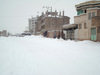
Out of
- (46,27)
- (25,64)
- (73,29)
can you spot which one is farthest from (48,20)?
(25,64)

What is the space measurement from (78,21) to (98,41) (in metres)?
6.99

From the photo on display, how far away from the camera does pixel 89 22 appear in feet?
63.6

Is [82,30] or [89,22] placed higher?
[89,22]

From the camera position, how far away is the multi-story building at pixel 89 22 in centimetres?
1797

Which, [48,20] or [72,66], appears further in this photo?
Answer: [48,20]

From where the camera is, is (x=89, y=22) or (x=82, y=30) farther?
(x=82, y=30)

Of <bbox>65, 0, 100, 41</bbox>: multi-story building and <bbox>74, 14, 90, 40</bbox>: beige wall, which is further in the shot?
Answer: <bbox>74, 14, 90, 40</bbox>: beige wall

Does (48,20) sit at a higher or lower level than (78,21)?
higher

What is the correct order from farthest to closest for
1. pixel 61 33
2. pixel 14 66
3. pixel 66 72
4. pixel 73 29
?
1. pixel 61 33
2. pixel 73 29
3. pixel 14 66
4. pixel 66 72

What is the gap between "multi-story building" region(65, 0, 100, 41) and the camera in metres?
18.0

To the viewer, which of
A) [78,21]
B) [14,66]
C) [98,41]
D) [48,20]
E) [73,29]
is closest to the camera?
[14,66]

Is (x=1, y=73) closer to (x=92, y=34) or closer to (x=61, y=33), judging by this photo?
(x=92, y=34)

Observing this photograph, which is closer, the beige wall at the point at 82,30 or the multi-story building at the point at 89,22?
the multi-story building at the point at 89,22

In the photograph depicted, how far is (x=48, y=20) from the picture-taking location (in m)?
50.1
